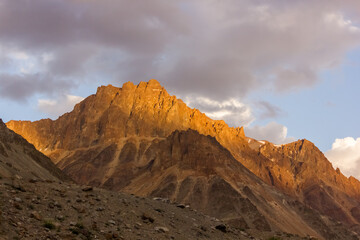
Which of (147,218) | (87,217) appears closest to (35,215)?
(87,217)

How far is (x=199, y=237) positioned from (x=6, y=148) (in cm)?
6940

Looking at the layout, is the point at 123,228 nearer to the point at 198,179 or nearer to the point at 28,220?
the point at 28,220

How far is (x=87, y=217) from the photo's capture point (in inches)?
959

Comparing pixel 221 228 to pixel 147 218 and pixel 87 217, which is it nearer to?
pixel 147 218

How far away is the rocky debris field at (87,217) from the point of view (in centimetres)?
2095

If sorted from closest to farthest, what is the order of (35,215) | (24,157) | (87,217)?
(35,215) < (87,217) < (24,157)

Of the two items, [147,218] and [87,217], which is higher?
[147,218]

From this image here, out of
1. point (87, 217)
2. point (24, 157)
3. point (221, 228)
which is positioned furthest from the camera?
point (24, 157)

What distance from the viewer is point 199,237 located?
94.4ft

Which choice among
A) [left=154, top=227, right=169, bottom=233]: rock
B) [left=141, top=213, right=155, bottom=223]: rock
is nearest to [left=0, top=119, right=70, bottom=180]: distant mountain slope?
[left=141, top=213, right=155, bottom=223]: rock

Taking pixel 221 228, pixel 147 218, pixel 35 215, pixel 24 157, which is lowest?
pixel 35 215

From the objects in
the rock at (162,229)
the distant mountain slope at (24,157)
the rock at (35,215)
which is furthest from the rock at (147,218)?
the distant mountain slope at (24,157)

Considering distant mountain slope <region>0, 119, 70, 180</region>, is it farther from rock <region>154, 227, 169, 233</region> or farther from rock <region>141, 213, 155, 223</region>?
rock <region>154, 227, 169, 233</region>

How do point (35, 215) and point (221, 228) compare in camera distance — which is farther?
point (221, 228)
